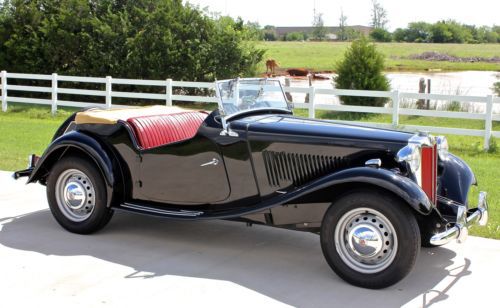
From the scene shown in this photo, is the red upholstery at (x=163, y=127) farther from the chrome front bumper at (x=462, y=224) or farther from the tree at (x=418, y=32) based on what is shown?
the tree at (x=418, y=32)

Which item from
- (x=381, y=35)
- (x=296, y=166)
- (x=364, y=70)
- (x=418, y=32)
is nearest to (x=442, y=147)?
(x=296, y=166)

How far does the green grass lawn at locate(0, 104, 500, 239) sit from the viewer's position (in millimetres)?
8766

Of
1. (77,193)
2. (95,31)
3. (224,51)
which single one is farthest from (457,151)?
(95,31)

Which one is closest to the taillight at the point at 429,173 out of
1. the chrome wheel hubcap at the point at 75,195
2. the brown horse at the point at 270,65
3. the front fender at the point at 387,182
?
the front fender at the point at 387,182

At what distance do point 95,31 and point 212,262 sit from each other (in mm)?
19074

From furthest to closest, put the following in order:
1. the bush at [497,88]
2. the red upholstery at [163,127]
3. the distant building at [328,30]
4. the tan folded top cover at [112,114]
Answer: the distant building at [328,30], the bush at [497,88], the tan folded top cover at [112,114], the red upholstery at [163,127]

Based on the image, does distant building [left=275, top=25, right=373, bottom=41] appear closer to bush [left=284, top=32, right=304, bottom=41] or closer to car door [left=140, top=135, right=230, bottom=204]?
bush [left=284, top=32, right=304, bottom=41]

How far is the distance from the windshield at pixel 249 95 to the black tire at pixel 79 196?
4.81 ft

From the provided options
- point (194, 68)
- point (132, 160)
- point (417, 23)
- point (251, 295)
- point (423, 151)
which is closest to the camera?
point (251, 295)

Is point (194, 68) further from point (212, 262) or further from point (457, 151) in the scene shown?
point (212, 262)

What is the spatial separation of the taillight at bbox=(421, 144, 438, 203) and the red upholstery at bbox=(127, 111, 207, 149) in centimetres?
217

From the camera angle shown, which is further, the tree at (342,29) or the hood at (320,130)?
the tree at (342,29)

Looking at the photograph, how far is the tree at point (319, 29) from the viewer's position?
386 feet

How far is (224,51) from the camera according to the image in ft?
75.8
